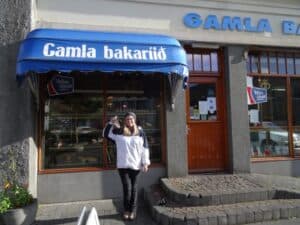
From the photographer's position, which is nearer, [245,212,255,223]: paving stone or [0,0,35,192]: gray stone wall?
[245,212,255,223]: paving stone

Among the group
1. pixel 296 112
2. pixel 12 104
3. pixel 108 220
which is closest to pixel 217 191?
pixel 108 220

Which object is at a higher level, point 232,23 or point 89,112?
point 232,23

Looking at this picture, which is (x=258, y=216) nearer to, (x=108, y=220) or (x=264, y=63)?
(x=108, y=220)

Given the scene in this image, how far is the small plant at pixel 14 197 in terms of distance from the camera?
6.30 m

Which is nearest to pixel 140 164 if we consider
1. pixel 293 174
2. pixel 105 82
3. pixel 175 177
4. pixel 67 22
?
pixel 175 177

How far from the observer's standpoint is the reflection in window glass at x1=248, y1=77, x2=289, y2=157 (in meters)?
9.28

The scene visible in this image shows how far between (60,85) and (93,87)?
27.0 inches

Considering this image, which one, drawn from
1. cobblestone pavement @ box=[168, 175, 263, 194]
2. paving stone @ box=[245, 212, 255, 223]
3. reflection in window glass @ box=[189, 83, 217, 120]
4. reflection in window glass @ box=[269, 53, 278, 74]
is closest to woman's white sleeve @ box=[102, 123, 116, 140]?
cobblestone pavement @ box=[168, 175, 263, 194]

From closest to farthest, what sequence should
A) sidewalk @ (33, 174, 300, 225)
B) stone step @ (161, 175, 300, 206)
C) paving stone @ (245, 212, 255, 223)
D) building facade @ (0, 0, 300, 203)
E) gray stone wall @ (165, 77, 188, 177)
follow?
1. paving stone @ (245, 212, 255, 223)
2. sidewalk @ (33, 174, 300, 225)
3. stone step @ (161, 175, 300, 206)
4. building facade @ (0, 0, 300, 203)
5. gray stone wall @ (165, 77, 188, 177)

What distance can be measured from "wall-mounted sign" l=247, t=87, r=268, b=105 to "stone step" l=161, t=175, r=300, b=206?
82.9 inches

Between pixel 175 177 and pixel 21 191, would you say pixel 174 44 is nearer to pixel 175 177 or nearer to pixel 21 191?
pixel 175 177

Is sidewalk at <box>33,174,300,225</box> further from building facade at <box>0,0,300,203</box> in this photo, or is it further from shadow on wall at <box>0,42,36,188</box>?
shadow on wall at <box>0,42,36,188</box>

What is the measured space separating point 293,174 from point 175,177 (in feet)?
10.2

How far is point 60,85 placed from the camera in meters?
7.84
